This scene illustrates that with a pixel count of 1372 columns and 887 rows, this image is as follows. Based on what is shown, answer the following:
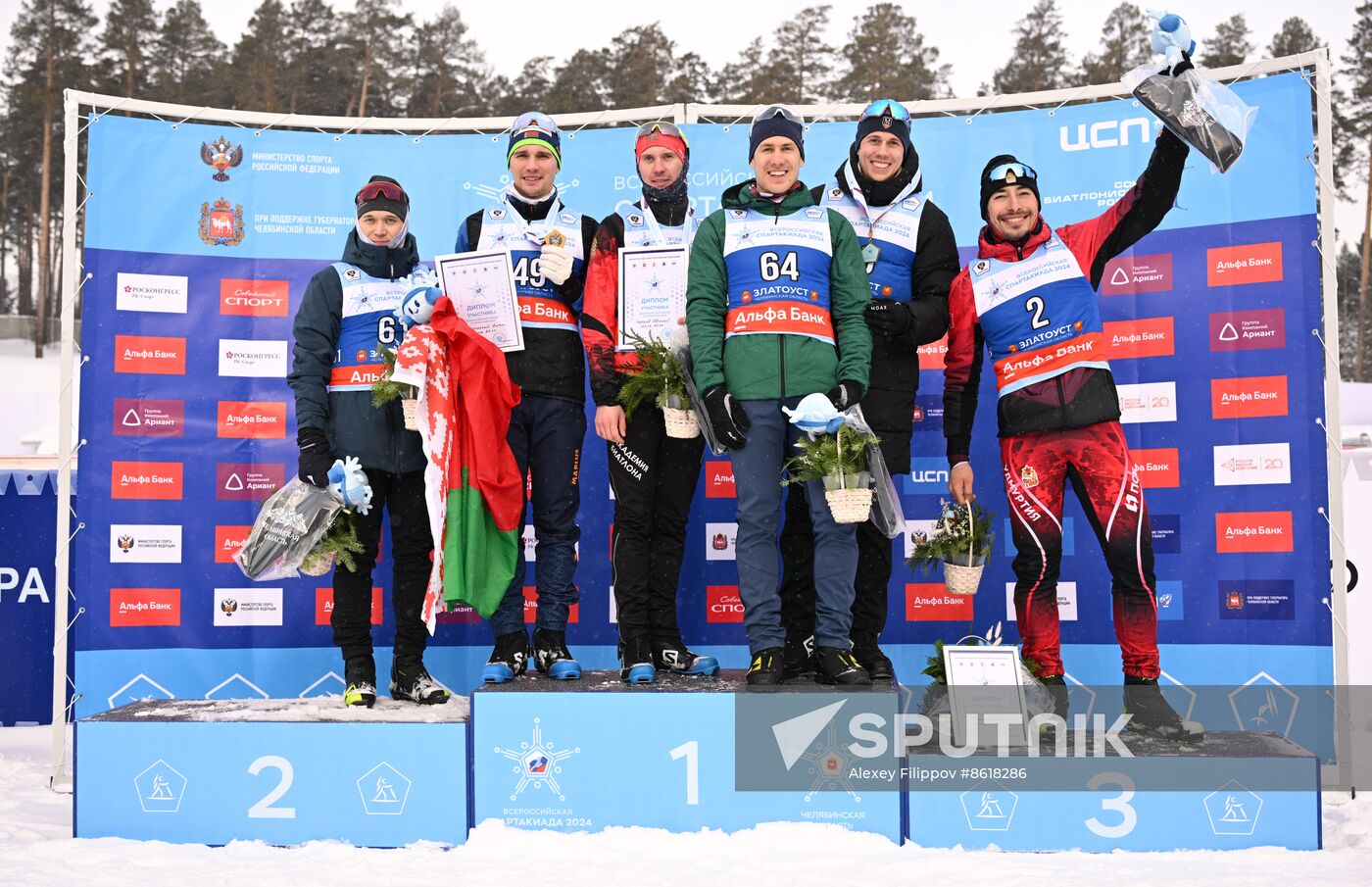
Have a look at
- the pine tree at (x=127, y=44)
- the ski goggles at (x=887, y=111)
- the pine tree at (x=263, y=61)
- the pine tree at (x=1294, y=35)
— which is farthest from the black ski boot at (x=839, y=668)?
the pine tree at (x=127, y=44)

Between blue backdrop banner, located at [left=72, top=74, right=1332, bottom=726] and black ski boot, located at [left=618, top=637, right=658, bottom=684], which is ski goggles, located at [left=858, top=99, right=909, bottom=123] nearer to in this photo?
blue backdrop banner, located at [left=72, top=74, right=1332, bottom=726]

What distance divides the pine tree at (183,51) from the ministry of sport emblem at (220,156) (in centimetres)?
2053

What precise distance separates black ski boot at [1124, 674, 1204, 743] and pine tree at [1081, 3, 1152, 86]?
20.5 metres

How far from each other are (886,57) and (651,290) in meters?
19.5

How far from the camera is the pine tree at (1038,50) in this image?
71.7ft

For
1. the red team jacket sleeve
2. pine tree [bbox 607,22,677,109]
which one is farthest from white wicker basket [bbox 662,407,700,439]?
pine tree [bbox 607,22,677,109]

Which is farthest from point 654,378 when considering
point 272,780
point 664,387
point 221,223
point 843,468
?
point 221,223

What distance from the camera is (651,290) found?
12.9ft

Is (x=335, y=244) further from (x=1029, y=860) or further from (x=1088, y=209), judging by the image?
(x=1029, y=860)

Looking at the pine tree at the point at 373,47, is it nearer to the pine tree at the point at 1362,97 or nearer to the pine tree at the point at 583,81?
the pine tree at the point at 583,81

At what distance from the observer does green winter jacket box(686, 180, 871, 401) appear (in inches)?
141

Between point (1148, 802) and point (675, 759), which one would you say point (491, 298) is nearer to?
point (675, 759)

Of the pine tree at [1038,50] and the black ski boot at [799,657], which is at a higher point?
the pine tree at [1038,50]

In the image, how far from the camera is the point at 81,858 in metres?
3.13
